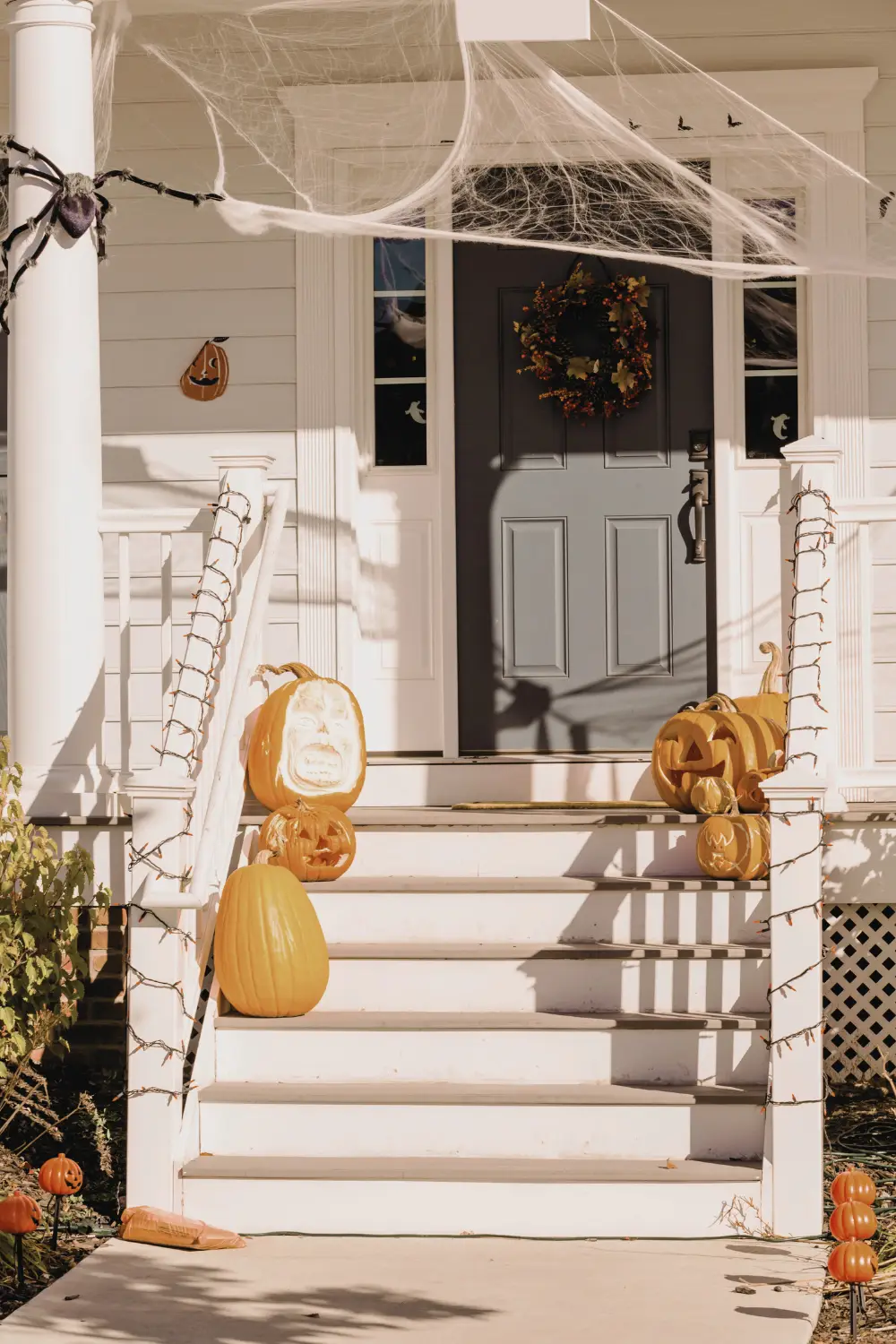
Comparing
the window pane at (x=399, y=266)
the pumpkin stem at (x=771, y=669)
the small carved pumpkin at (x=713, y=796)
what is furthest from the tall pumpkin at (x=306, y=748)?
the window pane at (x=399, y=266)

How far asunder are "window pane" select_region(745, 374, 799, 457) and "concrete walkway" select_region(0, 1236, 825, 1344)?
3.58 metres

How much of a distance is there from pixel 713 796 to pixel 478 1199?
5.28 feet

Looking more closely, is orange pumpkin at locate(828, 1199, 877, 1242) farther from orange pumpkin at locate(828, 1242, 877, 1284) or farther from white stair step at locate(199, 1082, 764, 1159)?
white stair step at locate(199, 1082, 764, 1159)

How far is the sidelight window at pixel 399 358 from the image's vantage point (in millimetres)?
6707

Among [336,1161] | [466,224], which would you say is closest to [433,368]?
[466,224]

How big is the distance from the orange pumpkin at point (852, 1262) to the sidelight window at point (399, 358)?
13.4 ft

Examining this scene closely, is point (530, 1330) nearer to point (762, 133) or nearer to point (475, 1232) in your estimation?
point (475, 1232)

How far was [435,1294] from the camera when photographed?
357 cm

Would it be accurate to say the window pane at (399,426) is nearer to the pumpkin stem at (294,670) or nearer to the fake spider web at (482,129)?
the fake spider web at (482,129)

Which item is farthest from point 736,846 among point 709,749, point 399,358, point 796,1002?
point 399,358

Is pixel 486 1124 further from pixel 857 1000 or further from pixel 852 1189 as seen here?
pixel 857 1000

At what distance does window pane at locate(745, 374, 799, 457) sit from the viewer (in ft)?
21.5

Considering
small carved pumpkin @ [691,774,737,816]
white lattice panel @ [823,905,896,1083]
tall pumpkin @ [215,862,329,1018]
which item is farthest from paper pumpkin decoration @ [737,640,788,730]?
tall pumpkin @ [215,862,329,1018]

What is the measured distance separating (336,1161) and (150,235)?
4045mm
